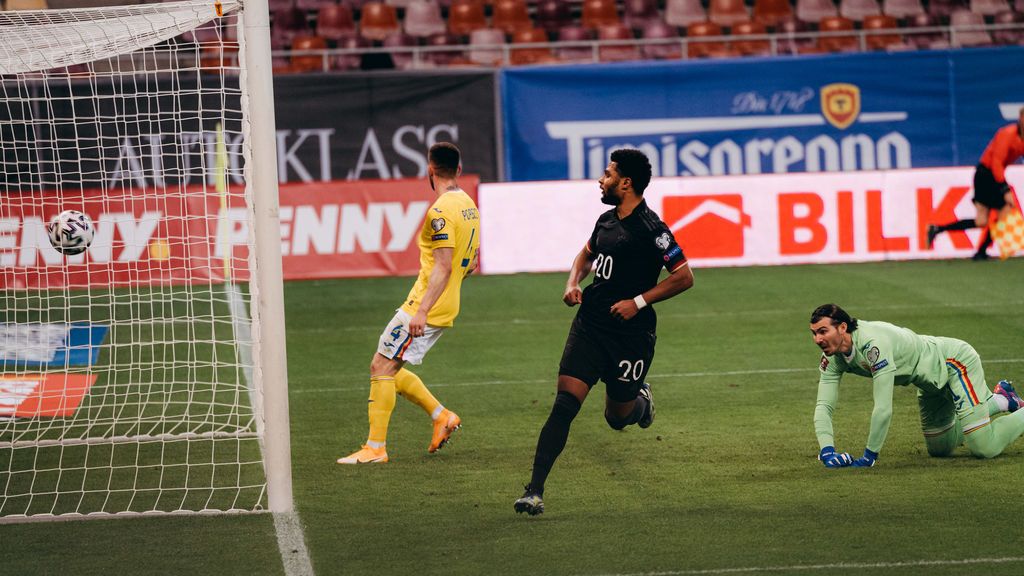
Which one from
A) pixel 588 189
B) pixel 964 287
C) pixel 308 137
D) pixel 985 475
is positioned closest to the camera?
pixel 985 475

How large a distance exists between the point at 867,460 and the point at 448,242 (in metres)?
2.60

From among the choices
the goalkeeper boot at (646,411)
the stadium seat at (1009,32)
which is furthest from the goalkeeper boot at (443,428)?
the stadium seat at (1009,32)

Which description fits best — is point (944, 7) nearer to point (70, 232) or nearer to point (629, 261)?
point (629, 261)

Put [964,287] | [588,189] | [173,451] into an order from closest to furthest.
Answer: [173,451] → [964,287] → [588,189]

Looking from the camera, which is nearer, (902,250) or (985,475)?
(985,475)

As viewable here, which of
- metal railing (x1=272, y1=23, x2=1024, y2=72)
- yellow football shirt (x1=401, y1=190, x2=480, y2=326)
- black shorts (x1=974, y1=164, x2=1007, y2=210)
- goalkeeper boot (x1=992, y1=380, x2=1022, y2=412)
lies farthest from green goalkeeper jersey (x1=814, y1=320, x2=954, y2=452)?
metal railing (x1=272, y1=23, x2=1024, y2=72)

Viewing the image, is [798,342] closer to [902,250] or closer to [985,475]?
[985,475]

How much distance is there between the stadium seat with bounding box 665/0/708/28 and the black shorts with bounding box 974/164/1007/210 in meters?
7.41

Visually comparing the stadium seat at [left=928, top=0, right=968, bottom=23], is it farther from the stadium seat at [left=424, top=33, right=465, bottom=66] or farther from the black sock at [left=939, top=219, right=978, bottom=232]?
the stadium seat at [left=424, top=33, right=465, bottom=66]

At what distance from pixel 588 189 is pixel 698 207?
4.84ft

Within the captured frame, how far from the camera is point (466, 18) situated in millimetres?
22188

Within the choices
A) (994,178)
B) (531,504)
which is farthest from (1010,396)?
(994,178)

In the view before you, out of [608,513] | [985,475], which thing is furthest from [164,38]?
[985,475]

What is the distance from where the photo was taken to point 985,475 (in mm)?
7090
